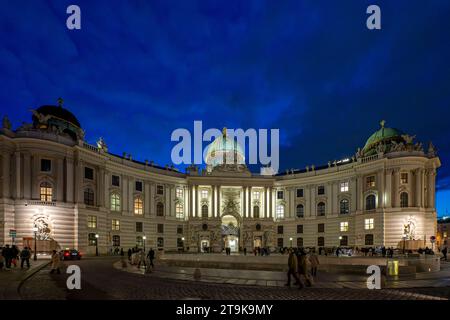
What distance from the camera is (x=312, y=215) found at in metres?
79.9

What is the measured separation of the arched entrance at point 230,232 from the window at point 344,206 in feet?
80.7

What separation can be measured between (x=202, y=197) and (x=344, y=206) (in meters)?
32.6

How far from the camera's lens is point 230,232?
3307 inches

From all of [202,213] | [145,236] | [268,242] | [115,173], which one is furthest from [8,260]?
[268,242]

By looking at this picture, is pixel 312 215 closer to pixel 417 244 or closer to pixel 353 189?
pixel 353 189

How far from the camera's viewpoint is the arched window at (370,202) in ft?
222

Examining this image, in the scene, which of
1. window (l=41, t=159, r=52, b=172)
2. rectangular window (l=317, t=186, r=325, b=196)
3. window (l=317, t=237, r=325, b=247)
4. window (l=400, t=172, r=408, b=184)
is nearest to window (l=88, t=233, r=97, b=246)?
window (l=41, t=159, r=52, b=172)

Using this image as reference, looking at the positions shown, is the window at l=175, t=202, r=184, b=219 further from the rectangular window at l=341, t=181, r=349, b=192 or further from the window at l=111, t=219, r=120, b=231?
the rectangular window at l=341, t=181, r=349, b=192

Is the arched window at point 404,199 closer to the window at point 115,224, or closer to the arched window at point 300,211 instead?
the arched window at point 300,211

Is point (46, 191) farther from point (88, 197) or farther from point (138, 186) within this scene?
point (138, 186)

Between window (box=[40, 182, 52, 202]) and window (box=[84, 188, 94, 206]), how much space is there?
→ 6.48 metres

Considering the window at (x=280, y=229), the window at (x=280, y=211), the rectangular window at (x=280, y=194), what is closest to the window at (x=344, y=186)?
the rectangular window at (x=280, y=194)

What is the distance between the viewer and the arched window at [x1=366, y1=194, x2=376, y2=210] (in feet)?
222
